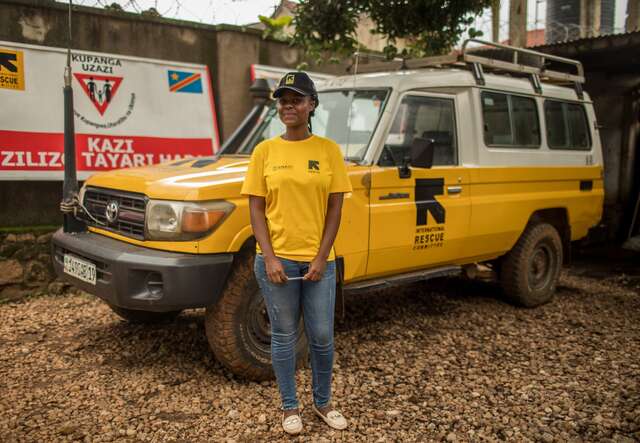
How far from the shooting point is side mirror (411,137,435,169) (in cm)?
395

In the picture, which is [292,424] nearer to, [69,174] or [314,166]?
[314,166]

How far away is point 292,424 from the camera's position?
3.02m

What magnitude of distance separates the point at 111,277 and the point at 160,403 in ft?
2.64

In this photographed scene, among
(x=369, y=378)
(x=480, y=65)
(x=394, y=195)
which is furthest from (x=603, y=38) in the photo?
(x=369, y=378)

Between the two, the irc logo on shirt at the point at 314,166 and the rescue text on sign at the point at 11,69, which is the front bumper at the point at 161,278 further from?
the rescue text on sign at the point at 11,69

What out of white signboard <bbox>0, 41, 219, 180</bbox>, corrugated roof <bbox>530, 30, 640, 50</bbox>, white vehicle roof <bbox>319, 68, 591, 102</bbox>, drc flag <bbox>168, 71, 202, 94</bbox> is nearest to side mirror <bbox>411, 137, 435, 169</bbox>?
white vehicle roof <bbox>319, 68, 591, 102</bbox>

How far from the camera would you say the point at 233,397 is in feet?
11.5

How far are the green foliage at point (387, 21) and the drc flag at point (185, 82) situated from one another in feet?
4.00

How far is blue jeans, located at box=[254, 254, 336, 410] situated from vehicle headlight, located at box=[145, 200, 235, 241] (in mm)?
626

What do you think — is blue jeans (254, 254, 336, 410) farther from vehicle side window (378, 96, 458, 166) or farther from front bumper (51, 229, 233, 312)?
vehicle side window (378, 96, 458, 166)

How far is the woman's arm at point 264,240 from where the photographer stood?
8.98 ft

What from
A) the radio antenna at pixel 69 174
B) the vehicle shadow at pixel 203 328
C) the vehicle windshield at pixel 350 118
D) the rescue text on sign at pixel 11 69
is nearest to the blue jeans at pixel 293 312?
the vehicle shadow at pixel 203 328

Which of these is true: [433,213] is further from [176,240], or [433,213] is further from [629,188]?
[629,188]

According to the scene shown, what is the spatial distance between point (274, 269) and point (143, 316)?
232 cm
